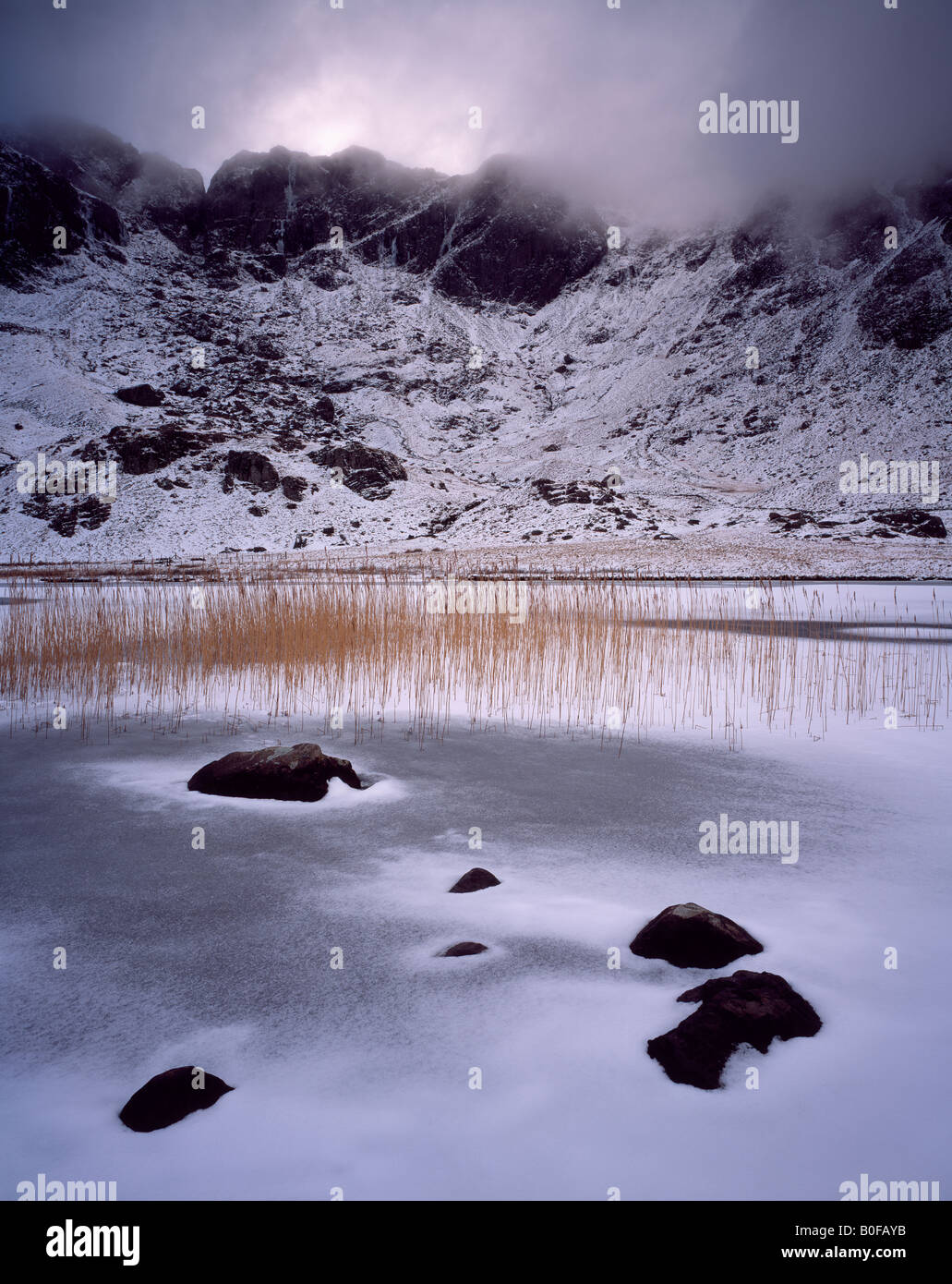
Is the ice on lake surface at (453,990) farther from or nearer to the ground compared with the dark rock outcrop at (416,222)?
nearer to the ground

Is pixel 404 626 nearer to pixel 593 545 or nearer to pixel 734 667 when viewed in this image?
pixel 734 667

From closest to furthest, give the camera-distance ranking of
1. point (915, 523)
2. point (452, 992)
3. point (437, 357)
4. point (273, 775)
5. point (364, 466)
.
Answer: point (452, 992)
point (273, 775)
point (915, 523)
point (364, 466)
point (437, 357)

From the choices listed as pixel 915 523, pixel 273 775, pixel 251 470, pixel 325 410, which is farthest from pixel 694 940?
pixel 325 410

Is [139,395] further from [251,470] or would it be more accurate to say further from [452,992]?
[452,992]

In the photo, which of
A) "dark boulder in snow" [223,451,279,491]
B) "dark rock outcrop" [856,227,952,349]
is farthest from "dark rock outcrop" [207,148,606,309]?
"dark boulder in snow" [223,451,279,491]

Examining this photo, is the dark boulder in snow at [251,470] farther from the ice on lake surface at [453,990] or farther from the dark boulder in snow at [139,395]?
the ice on lake surface at [453,990]

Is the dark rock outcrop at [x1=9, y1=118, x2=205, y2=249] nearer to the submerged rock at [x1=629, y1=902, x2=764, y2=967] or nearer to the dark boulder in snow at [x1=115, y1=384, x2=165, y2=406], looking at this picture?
the dark boulder in snow at [x1=115, y1=384, x2=165, y2=406]

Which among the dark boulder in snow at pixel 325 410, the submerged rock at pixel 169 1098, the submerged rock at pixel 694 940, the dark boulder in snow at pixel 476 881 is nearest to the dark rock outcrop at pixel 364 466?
the dark boulder in snow at pixel 325 410
